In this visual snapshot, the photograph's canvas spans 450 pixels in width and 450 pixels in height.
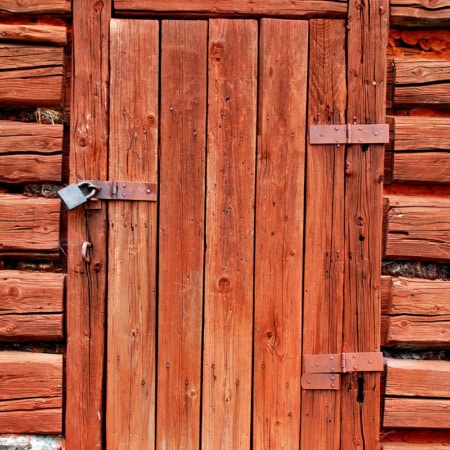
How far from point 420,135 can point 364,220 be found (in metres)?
0.43

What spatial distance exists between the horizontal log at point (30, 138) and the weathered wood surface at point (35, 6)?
18.8 inches

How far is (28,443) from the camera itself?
2033 mm

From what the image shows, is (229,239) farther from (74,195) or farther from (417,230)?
(417,230)

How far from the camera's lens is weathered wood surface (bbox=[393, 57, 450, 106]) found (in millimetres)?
2080

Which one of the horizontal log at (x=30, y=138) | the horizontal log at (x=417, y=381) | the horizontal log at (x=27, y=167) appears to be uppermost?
the horizontal log at (x=30, y=138)

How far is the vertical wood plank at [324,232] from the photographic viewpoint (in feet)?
6.75

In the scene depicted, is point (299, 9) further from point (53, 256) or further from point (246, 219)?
point (53, 256)

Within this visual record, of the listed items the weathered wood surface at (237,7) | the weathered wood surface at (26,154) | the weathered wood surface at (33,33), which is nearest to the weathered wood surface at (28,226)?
the weathered wood surface at (26,154)

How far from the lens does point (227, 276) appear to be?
6.70 ft

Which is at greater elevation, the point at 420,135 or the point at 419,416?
the point at 420,135

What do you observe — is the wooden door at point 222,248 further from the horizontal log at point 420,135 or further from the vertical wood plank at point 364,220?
the horizontal log at point 420,135

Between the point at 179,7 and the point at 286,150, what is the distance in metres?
0.74

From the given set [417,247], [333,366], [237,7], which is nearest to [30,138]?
[237,7]

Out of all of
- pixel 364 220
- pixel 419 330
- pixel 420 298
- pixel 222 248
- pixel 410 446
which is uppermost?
pixel 364 220
